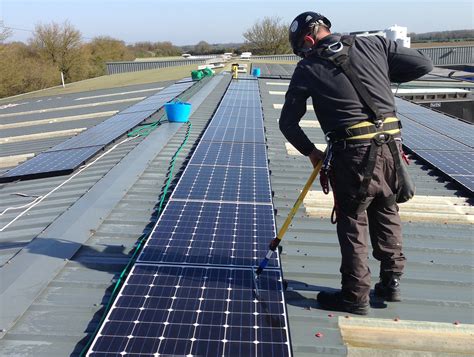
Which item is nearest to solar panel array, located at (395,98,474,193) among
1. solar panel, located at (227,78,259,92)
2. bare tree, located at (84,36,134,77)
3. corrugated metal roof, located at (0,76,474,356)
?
corrugated metal roof, located at (0,76,474,356)

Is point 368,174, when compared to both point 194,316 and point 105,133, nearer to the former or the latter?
point 194,316

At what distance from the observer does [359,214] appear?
3.38 metres

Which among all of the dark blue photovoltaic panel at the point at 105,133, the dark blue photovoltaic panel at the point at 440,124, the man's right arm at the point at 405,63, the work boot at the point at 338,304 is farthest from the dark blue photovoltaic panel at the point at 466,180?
the dark blue photovoltaic panel at the point at 105,133

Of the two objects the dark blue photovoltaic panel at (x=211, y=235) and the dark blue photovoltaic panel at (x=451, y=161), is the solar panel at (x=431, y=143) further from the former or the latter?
the dark blue photovoltaic panel at (x=211, y=235)

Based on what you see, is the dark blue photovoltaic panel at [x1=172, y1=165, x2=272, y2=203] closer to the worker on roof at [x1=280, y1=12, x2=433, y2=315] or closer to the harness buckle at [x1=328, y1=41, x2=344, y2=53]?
the worker on roof at [x1=280, y1=12, x2=433, y2=315]

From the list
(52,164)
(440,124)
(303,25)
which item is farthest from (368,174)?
(440,124)

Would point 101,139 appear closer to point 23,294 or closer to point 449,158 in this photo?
point 23,294

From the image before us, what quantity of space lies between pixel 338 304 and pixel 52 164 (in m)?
6.42

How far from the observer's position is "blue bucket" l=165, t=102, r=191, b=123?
1023 cm

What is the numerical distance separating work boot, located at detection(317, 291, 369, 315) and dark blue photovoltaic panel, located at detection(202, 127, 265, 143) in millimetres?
4848

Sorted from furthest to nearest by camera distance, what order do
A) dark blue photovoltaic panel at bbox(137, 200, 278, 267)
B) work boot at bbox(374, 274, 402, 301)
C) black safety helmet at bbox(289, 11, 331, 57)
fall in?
dark blue photovoltaic panel at bbox(137, 200, 278, 267), work boot at bbox(374, 274, 402, 301), black safety helmet at bbox(289, 11, 331, 57)

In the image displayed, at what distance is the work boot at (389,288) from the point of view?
3.67 m

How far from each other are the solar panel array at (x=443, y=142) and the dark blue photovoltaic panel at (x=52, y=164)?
6.18 meters

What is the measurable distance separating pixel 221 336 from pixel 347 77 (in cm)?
210
